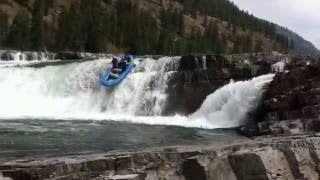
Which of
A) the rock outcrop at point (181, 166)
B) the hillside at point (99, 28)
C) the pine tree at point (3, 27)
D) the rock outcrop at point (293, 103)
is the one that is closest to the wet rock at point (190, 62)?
the rock outcrop at point (293, 103)

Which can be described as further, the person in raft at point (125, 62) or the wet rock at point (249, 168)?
the person in raft at point (125, 62)

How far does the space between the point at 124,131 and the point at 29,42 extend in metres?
54.9

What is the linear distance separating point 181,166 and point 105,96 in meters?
26.6

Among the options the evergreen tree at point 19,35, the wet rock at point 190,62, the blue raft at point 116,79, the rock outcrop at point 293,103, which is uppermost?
the evergreen tree at point 19,35

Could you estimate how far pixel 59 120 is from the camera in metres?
29.7

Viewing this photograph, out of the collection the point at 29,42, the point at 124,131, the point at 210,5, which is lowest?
the point at 124,131

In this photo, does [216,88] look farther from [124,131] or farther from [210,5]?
A: [210,5]

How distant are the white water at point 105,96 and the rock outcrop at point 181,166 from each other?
1850 cm

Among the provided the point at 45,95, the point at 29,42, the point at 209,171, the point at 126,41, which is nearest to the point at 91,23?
the point at 126,41

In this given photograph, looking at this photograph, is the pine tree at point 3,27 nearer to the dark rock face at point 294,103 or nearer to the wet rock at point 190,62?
the wet rock at point 190,62

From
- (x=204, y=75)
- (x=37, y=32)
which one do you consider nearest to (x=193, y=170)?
(x=204, y=75)

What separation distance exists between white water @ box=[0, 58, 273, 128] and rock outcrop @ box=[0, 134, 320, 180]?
1850 centimetres

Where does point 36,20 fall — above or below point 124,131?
above

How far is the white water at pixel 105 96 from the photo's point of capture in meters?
30.5
